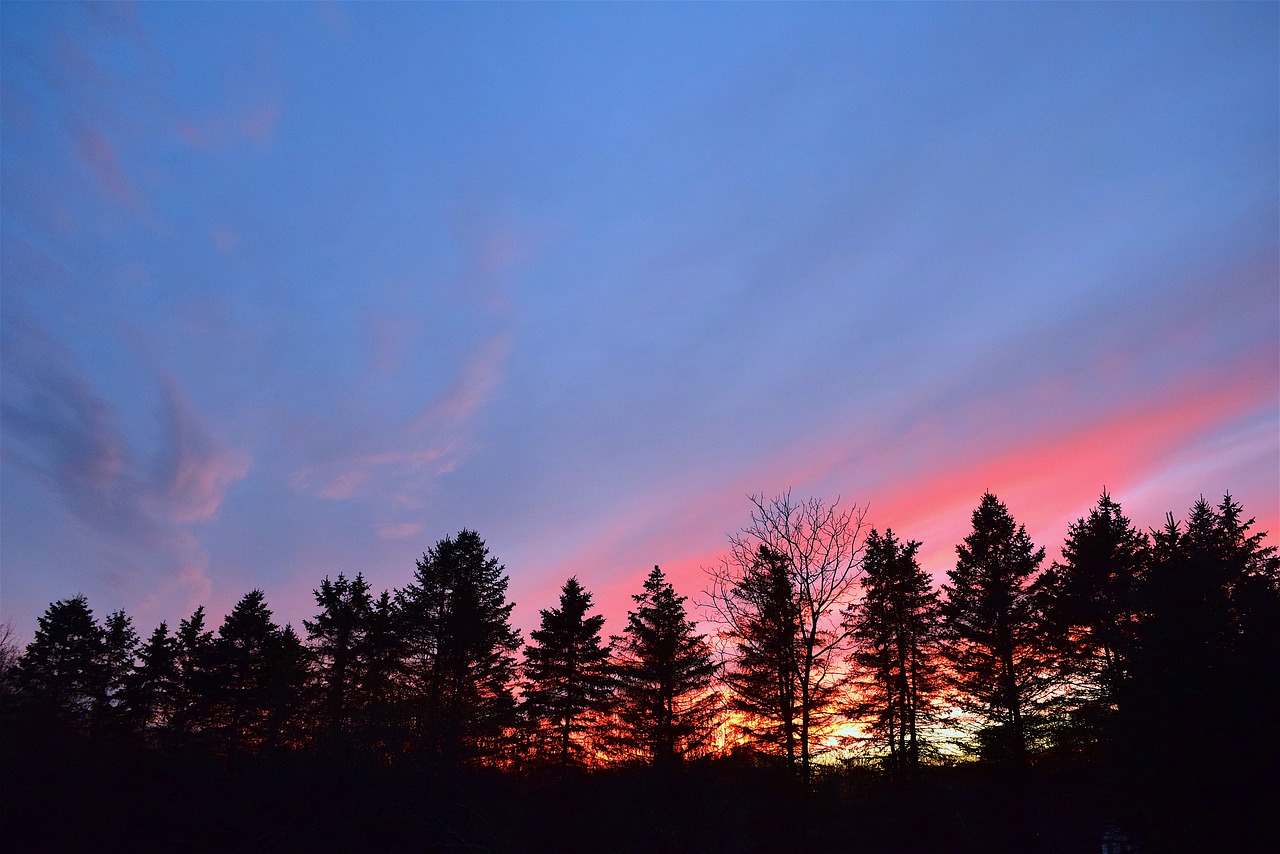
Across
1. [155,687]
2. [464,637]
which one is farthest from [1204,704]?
[155,687]

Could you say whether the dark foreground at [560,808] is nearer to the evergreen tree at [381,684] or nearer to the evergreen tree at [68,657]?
the evergreen tree at [381,684]

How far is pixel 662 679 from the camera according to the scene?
3478cm

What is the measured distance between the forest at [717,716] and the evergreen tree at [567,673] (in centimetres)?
12

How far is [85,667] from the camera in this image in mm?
43188

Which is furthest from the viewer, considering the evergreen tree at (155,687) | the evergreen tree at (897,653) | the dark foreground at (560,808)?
the evergreen tree at (155,687)

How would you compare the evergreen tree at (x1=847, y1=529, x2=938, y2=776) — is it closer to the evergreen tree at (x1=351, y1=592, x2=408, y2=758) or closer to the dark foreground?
the dark foreground

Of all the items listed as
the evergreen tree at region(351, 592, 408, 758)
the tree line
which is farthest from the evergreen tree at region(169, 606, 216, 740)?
the evergreen tree at region(351, 592, 408, 758)

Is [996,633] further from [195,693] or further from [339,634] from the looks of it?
[195,693]

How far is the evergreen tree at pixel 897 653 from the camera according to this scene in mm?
29219

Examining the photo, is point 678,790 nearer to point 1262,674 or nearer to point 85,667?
point 1262,674

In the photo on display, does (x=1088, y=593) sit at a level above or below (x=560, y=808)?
above

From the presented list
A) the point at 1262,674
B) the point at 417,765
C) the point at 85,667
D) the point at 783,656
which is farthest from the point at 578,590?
the point at 85,667

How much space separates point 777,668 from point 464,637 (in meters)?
15.2

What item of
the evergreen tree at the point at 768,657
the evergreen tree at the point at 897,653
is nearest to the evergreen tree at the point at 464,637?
the evergreen tree at the point at 768,657
